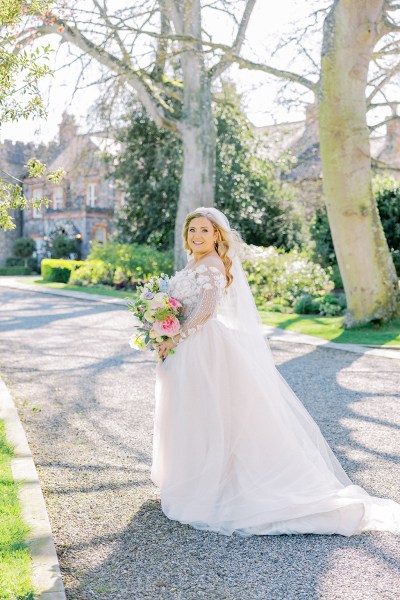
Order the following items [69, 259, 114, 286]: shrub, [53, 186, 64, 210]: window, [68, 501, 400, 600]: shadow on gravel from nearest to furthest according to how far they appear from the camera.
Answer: [68, 501, 400, 600]: shadow on gravel
[69, 259, 114, 286]: shrub
[53, 186, 64, 210]: window

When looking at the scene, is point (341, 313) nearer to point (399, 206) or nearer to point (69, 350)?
point (399, 206)

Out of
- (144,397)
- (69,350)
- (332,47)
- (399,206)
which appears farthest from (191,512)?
(399,206)

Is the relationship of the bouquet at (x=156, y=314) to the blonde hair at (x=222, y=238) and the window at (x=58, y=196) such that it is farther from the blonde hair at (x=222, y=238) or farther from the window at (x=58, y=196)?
the window at (x=58, y=196)

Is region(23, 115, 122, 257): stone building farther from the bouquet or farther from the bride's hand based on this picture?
the bride's hand

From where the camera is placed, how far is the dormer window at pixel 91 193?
4197 cm

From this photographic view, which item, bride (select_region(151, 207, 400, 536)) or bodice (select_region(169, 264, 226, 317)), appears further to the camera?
bodice (select_region(169, 264, 226, 317))

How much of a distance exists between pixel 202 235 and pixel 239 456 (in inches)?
58.3

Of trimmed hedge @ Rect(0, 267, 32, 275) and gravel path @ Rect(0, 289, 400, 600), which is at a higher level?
gravel path @ Rect(0, 289, 400, 600)

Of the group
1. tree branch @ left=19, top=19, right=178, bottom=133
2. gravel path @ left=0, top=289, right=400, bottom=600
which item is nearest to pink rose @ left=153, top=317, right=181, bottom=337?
gravel path @ left=0, top=289, right=400, bottom=600

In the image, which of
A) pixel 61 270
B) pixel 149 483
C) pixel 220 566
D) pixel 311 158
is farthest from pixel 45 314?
pixel 311 158

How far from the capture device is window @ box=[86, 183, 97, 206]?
138 feet

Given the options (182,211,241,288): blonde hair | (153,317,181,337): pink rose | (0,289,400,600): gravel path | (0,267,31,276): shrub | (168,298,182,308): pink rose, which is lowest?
(0,267,31,276): shrub

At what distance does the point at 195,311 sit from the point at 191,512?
49.4 inches

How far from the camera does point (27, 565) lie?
124 inches
